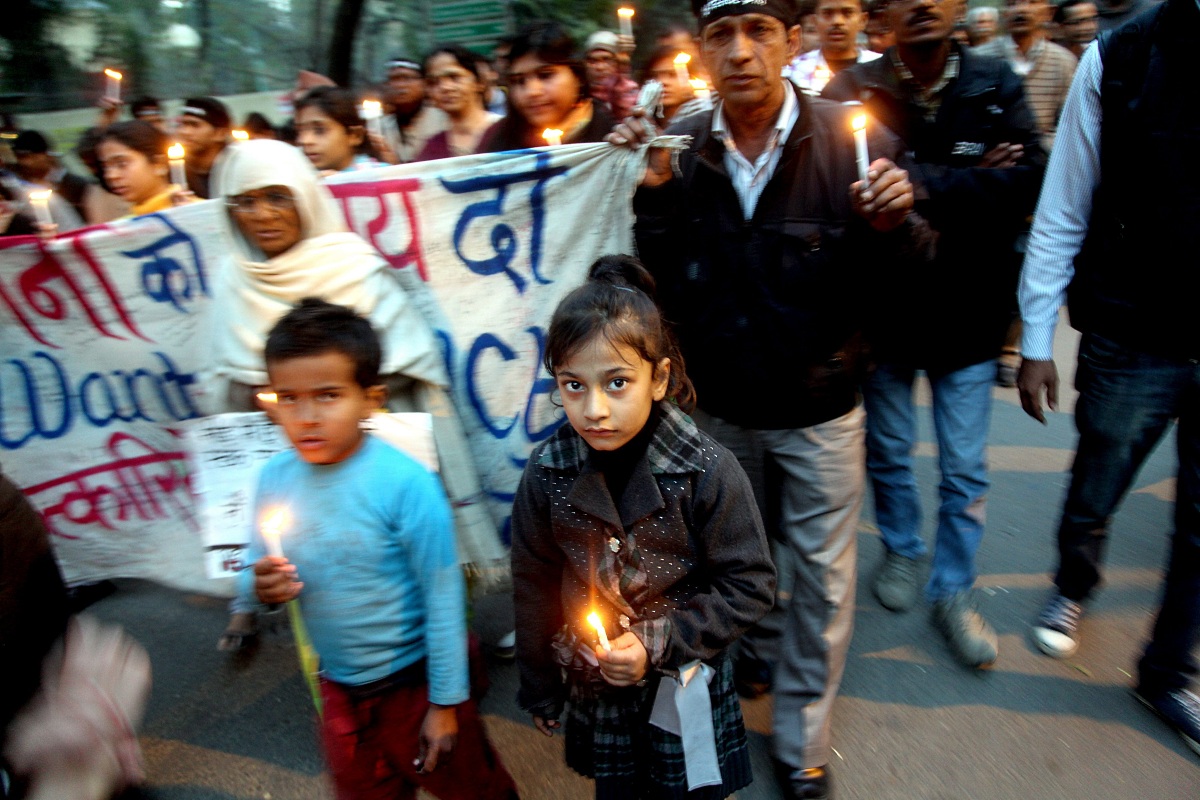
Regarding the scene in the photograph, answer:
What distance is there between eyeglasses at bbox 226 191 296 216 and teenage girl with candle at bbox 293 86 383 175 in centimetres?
90

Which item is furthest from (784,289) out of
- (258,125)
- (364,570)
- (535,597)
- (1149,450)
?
(258,125)

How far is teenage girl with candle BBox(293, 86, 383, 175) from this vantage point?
11.1ft

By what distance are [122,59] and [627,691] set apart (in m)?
11.5

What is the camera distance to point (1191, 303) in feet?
7.19

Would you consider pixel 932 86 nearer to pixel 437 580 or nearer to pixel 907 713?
pixel 907 713

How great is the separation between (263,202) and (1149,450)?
265 centimetres

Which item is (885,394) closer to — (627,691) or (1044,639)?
(1044,639)

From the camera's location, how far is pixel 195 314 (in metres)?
2.84

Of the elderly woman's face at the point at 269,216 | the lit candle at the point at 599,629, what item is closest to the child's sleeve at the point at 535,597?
the lit candle at the point at 599,629

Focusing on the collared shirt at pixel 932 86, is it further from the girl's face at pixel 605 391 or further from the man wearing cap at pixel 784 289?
the girl's face at pixel 605 391

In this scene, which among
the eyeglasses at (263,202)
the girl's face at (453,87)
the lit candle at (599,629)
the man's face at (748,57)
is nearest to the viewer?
the lit candle at (599,629)

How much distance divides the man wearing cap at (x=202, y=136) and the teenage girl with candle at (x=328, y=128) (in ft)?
3.06

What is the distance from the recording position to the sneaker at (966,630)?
2717 mm

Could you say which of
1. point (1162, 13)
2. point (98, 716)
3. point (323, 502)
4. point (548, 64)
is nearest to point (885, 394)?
point (1162, 13)
